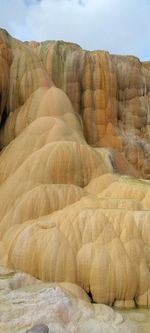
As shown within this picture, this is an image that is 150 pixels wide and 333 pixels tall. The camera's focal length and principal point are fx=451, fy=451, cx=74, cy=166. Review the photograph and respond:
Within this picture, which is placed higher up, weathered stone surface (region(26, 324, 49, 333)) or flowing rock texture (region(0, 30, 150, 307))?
flowing rock texture (region(0, 30, 150, 307))

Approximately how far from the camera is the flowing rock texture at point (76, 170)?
9633mm

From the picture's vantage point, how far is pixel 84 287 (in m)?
9.45

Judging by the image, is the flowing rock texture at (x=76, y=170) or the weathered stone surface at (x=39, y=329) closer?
the weathered stone surface at (x=39, y=329)

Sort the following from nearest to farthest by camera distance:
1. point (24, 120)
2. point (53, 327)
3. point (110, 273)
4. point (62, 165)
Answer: point (53, 327), point (110, 273), point (62, 165), point (24, 120)

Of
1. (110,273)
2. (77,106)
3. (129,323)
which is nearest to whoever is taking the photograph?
(129,323)

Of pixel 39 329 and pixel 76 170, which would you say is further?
pixel 76 170

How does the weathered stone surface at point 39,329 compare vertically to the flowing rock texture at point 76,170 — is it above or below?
below

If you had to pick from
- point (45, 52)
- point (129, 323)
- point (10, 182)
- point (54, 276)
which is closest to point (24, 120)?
point (10, 182)

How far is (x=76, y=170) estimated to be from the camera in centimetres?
1366

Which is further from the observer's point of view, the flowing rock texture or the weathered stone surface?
the flowing rock texture

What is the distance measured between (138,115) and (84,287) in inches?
535

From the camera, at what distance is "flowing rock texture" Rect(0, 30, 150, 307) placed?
31.6ft

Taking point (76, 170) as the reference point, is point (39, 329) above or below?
below

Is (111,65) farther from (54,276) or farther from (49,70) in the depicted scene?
(54,276)
